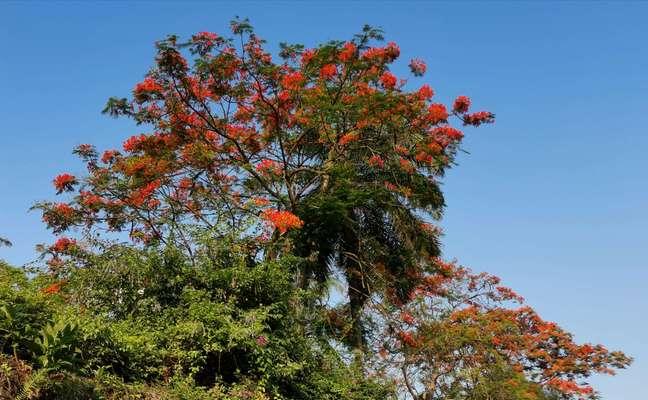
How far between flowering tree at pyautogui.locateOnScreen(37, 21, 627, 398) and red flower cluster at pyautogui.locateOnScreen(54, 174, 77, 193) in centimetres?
2

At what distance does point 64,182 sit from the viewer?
13.2m

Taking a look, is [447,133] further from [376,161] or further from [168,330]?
[168,330]

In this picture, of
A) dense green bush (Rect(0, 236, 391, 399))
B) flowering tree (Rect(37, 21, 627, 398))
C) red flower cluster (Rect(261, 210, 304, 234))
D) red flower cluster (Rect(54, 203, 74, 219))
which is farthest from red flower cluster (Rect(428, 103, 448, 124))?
red flower cluster (Rect(54, 203, 74, 219))

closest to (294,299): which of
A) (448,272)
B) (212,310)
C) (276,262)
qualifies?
(276,262)

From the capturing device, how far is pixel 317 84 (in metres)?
13.1

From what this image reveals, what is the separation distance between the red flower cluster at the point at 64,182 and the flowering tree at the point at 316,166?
0.02m

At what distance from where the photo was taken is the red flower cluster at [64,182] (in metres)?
13.1

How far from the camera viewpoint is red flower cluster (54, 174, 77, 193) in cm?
1312

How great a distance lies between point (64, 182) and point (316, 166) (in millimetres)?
5291

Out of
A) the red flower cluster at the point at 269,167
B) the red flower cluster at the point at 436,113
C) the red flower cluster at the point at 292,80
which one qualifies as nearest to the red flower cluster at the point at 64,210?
the red flower cluster at the point at 269,167

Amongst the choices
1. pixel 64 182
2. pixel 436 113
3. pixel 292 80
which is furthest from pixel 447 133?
pixel 64 182

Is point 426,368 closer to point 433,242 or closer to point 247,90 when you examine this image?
point 433,242

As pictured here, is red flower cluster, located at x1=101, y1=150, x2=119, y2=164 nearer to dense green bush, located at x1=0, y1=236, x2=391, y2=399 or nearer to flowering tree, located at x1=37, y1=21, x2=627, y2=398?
flowering tree, located at x1=37, y1=21, x2=627, y2=398

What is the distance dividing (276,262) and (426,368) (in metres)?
5.59
